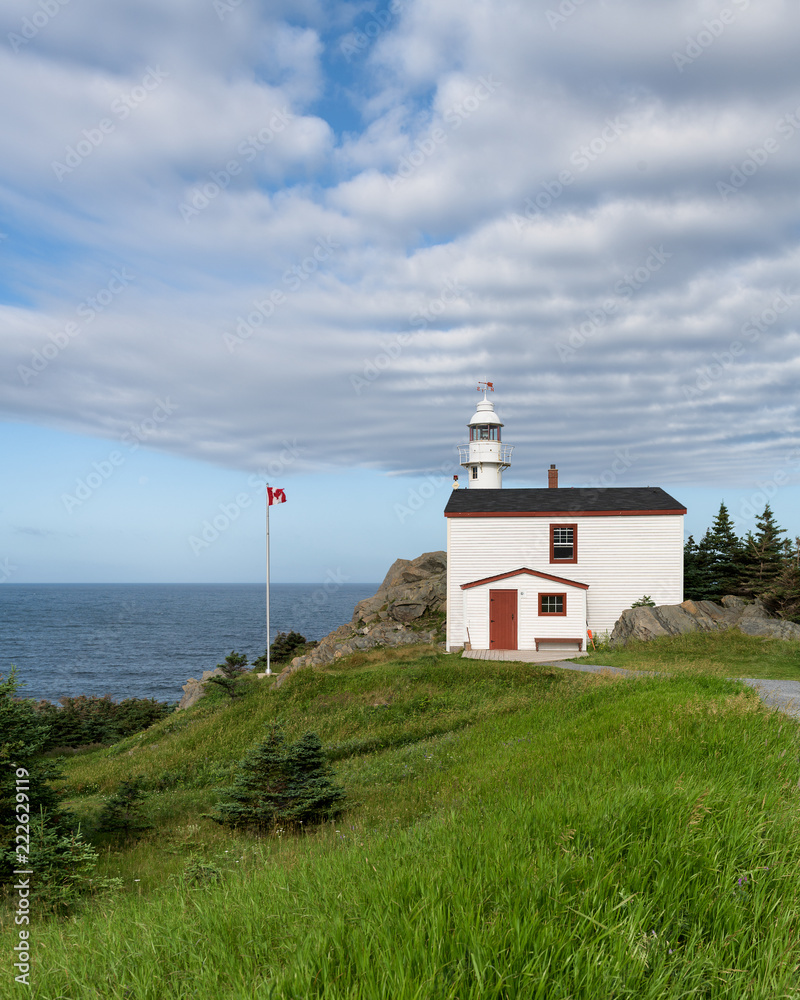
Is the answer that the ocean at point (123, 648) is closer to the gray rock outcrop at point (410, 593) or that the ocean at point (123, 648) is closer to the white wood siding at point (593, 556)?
the gray rock outcrop at point (410, 593)

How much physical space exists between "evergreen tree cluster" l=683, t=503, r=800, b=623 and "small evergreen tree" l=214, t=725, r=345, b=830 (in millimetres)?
25744

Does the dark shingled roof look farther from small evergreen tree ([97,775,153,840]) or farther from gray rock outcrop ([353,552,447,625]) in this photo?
small evergreen tree ([97,775,153,840])

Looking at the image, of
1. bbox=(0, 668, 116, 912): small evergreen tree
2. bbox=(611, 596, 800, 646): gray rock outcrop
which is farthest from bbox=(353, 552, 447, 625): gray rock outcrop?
bbox=(0, 668, 116, 912): small evergreen tree

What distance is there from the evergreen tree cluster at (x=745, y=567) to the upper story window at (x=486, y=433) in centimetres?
1276

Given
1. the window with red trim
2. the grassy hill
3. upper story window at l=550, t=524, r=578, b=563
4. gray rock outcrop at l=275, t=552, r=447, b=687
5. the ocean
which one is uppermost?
upper story window at l=550, t=524, r=578, b=563

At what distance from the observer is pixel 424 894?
9.41 feet

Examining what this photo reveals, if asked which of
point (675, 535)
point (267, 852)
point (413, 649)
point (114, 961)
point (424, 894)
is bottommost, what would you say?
point (413, 649)

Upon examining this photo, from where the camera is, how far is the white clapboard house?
26.5 meters

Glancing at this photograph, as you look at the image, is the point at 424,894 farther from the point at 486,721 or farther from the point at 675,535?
the point at 675,535

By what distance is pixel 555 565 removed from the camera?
92.1ft

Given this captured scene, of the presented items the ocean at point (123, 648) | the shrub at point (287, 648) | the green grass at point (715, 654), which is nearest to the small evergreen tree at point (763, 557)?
the green grass at point (715, 654)

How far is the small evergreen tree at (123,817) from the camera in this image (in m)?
9.90

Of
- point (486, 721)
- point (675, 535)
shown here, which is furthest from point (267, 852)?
point (675, 535)

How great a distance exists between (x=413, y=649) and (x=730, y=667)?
42.4 ft
